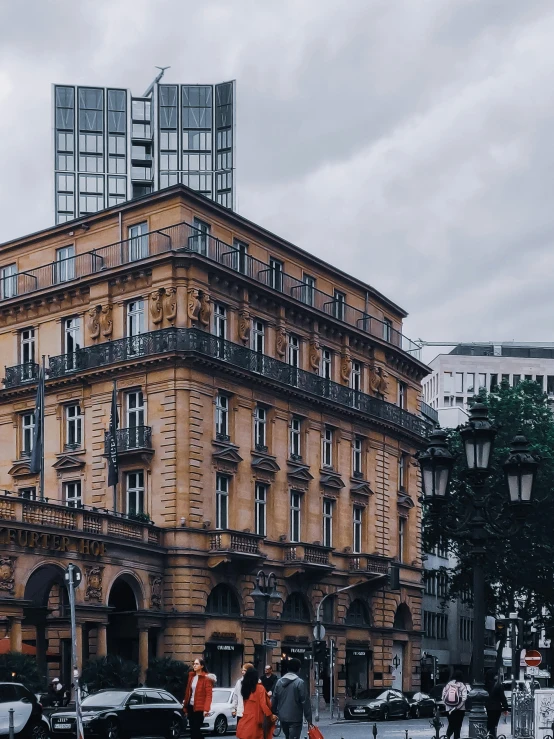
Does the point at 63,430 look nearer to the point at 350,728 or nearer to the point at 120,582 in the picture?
the point at 120,582

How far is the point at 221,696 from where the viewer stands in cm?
4488

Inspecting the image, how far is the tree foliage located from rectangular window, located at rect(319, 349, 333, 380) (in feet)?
32.5

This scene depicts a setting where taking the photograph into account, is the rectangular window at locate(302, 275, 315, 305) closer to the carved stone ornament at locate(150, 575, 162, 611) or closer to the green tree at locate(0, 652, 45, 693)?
the carved stone ornament at locate(150, 575, 162, 611)

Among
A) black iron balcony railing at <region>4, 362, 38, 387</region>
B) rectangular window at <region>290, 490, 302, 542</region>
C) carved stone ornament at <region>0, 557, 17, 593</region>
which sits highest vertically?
black iron balcony railing at <region>4, 362, 38, 387</region>

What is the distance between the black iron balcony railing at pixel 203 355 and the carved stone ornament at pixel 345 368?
2.09ft

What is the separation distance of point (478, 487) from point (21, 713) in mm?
15686

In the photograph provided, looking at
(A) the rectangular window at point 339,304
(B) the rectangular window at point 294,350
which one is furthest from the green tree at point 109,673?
(A) the rectangular window at point 339,304

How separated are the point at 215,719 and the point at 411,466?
33.9m

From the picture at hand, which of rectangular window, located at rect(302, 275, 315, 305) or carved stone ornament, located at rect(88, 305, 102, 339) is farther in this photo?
rectangular window, located at rect(302, 275, 315, 305)

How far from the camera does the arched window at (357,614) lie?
68.4m

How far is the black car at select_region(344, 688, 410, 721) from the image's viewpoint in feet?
196

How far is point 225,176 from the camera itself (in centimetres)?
12512

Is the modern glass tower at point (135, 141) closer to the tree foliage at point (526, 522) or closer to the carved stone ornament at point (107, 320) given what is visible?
the tree foliage at point (526, 522)

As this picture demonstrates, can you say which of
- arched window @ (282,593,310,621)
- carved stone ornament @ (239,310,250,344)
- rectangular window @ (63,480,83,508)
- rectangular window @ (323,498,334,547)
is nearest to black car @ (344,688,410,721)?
arched window @ (282,593,310,621)
